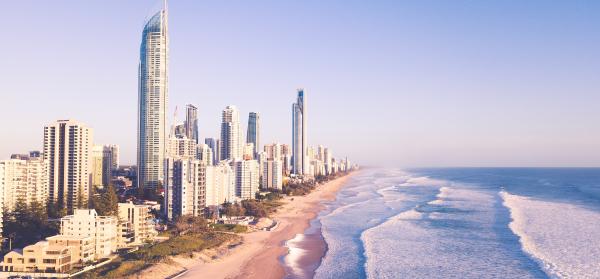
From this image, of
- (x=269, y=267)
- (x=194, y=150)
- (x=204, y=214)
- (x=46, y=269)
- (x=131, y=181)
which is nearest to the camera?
(x=46, y=269)

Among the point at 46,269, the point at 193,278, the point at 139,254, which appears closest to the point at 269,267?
the point at 193,278

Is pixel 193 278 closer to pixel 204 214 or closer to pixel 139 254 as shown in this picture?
pixel 139 254

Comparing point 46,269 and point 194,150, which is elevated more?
point 194,150

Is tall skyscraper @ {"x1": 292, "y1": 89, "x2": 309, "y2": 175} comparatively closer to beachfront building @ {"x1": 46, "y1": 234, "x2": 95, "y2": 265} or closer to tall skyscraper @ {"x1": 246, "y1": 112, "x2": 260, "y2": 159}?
tall skyscraper @ {"x1": 246, "y1": 112, "x2": 260, "y2": 159}

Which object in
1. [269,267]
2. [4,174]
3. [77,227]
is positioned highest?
[4,174]

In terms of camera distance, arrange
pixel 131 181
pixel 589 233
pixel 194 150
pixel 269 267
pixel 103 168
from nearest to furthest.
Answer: pixel 269 267, pixel 589 233, pixel 103 168, pixel 131 181, pixel 194 150

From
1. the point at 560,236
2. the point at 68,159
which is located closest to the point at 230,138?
the point at 68,159

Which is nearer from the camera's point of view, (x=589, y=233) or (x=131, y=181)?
(x=589, y=233)

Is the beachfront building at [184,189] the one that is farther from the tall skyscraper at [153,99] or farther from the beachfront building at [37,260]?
the tall skyscraper at [153,99]
